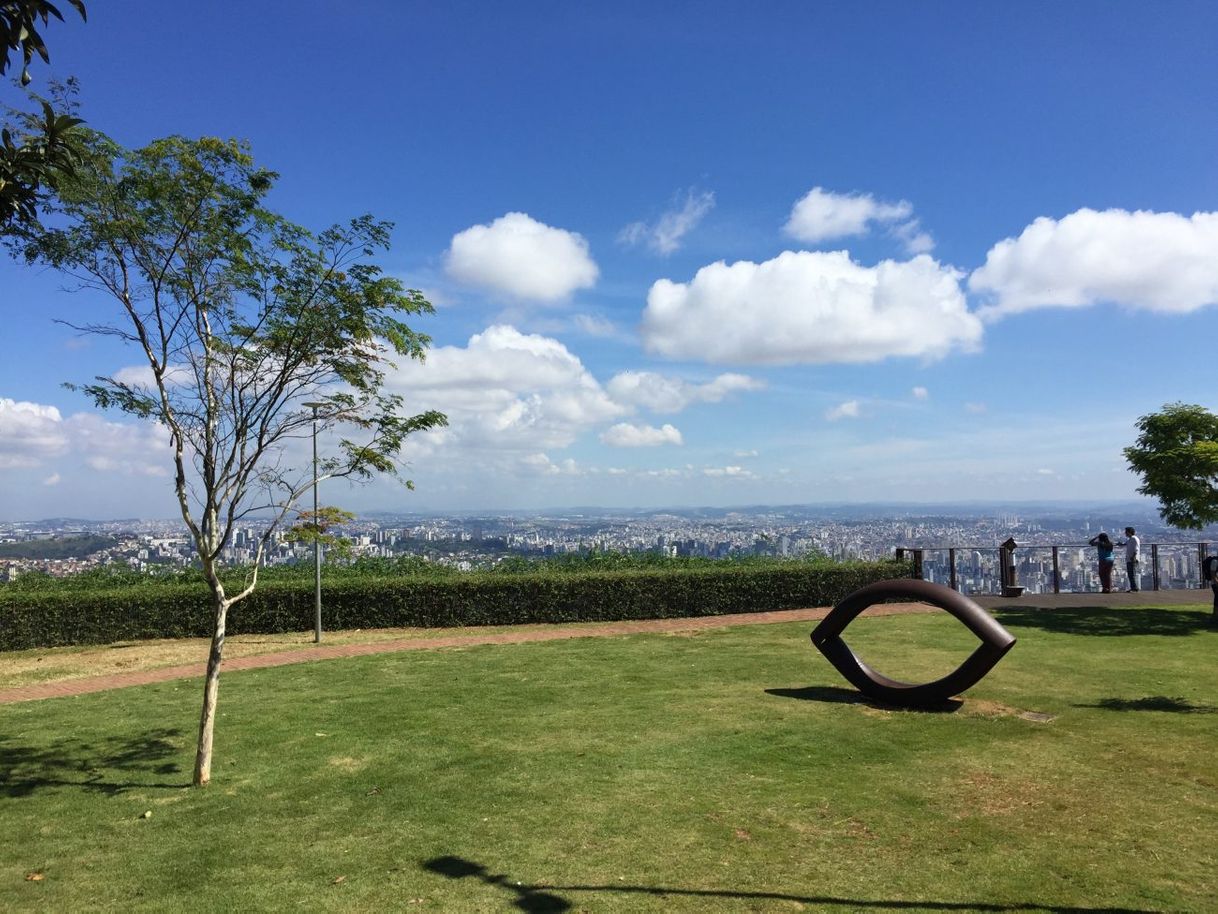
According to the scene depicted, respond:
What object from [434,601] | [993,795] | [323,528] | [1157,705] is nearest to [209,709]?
[323,528]

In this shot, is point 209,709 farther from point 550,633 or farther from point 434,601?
point 434,601

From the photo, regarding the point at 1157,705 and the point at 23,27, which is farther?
the point at 1157,705

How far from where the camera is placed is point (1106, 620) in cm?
1633

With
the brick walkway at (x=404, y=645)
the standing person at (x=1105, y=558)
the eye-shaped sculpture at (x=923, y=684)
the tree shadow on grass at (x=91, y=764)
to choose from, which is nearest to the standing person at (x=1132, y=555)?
the standing person at (x=1105, y=558)

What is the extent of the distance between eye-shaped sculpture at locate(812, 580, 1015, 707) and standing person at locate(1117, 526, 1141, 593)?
542 inches

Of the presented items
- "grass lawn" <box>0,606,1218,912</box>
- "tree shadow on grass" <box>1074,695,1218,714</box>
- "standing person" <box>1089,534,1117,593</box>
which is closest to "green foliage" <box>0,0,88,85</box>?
"grass lawn" <box>0,606,1218,912</box>

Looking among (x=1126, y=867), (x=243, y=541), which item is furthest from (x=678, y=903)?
(x=243, y=541)

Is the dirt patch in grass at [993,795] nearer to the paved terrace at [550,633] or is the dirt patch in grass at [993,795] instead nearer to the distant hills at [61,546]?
the paved terrace at [550,633]

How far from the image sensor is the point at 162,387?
24.6 feet

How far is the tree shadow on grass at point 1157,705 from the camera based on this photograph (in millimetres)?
9195

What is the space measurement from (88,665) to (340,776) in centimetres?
970

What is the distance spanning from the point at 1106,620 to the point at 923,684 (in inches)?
354

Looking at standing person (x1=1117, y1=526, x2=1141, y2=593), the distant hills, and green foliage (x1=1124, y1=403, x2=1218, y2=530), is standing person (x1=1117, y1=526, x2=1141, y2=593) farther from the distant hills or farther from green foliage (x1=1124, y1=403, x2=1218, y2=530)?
the distant hills

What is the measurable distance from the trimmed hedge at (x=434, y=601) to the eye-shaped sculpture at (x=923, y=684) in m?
9.01
